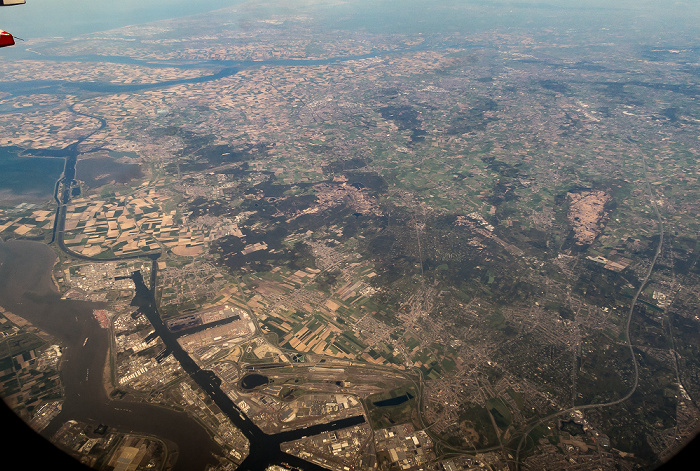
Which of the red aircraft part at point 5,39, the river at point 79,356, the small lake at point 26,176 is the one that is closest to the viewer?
the red aircraft part at point 5,39

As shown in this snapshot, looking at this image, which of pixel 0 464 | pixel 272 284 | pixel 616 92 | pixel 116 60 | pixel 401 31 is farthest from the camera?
pixel 401 31

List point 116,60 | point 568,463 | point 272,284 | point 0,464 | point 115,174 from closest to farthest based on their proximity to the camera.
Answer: point 0,464 < point 568,463 < point 272,284 < point 115,174 < point 116,60

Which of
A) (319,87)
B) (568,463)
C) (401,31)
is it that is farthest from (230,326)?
(401,31)

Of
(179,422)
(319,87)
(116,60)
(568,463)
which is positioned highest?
(116,60)

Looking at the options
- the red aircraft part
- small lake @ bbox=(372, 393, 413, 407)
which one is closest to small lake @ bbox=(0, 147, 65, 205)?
the red aircraft part

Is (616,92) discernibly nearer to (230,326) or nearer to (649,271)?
(649,271)

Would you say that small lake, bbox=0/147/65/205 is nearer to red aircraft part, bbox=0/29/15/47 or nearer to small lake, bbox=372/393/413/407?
red aircraft part, bbox=0/29/15/47

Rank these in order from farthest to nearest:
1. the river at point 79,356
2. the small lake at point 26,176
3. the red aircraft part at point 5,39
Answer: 1. the small lake at point 26,176
2. the river at point 79,356
3. the red aircraft part at point 5,39

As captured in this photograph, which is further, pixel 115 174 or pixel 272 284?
pixel 115 174

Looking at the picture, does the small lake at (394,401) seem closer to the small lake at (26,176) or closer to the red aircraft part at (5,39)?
the red aircraft part at (5,39)

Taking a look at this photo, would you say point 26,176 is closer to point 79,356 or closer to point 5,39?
point 79,356

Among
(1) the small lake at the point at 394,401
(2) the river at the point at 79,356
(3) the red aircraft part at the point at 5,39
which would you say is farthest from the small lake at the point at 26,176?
(1) the small lake at the point at 394,401
